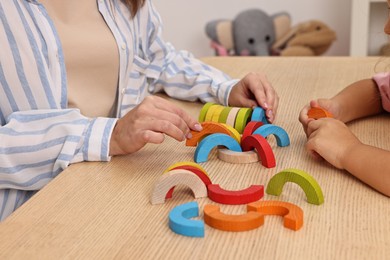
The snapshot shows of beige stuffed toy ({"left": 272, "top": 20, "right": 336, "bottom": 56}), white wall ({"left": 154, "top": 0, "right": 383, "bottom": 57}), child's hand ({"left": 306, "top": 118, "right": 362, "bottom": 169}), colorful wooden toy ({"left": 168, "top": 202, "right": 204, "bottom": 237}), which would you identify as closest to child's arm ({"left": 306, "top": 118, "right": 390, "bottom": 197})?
child's hand ({"left": 306, "top": 118, "right": 362, "bottom": 169})

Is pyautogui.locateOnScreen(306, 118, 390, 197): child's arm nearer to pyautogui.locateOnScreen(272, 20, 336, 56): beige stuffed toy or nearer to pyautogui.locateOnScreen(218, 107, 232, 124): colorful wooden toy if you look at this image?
pyautogui.locateOnScreen(218, 107, 232, 124): colorful wooden toy

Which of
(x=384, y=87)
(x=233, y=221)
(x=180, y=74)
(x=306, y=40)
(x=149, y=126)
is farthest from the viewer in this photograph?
(x=306, y=40)

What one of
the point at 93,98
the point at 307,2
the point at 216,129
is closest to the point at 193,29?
the point at 307,2

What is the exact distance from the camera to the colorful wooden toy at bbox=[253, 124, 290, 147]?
86 cm

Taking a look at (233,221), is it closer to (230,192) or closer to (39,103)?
(230,192)

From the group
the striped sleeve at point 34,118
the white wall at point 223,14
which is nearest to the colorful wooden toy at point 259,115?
the striped sleeve at point 34,118

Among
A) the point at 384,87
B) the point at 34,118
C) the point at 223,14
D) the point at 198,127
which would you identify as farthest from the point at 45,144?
the point at 223,14

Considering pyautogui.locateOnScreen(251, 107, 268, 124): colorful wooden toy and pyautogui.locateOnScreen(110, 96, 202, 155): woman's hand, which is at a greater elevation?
pyautogui.locateOnScreen(110, 96, 202, 155): woman's hand

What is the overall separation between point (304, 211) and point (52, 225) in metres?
0.26

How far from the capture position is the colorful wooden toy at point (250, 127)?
86 centimetres

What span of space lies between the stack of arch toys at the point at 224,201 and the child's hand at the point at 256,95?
0.87 feet

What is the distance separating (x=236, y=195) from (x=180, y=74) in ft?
1.78

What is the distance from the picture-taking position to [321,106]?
0.99m

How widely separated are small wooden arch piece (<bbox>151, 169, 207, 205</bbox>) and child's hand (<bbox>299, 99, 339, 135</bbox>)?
0.28m
